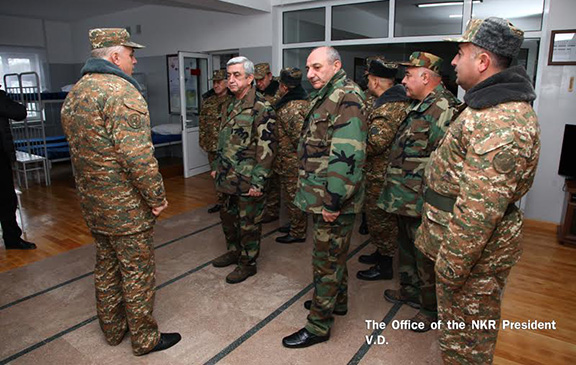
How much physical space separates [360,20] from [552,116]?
2.59 meters

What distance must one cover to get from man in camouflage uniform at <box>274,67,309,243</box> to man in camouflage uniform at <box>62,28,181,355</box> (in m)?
1.83

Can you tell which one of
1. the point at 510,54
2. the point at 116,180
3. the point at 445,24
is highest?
the point at 445,24

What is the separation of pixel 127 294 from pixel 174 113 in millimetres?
5892

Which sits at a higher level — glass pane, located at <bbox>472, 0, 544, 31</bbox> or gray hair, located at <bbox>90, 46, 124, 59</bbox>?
glass pane, located at <bbox>472, 0, 544, 31</bbox>

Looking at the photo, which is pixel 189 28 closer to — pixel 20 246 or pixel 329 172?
pixel 20 246

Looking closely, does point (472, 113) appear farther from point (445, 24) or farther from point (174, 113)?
point (174, 113)

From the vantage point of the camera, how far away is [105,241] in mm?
1971

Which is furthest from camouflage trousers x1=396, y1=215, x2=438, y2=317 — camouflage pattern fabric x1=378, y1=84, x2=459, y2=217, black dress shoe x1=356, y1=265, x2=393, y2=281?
black dress shoe x1=356, y1=265, x2=393, y2=281

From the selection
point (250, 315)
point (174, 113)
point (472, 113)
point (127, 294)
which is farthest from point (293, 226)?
point (174, 113)

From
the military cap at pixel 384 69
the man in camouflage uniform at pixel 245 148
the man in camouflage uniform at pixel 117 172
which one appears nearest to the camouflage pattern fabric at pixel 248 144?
the man in camouflage uniform at pixel 245 148

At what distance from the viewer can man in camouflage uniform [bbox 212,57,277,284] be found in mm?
2656

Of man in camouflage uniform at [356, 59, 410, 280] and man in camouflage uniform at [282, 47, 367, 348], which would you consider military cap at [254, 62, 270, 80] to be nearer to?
man in camouflage uniform at [356, 59, 410, 280]

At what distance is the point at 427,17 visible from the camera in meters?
4.60

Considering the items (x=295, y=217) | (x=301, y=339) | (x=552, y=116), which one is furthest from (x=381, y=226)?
(x=552, y=116)
